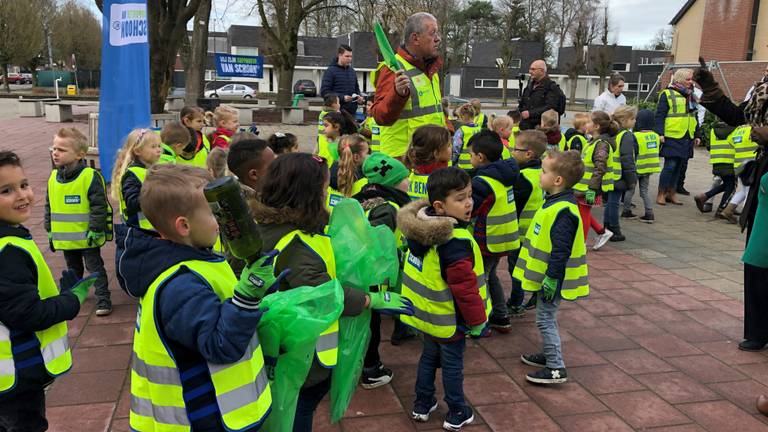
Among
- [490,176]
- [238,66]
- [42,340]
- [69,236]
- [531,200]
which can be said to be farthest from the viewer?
[238,66]

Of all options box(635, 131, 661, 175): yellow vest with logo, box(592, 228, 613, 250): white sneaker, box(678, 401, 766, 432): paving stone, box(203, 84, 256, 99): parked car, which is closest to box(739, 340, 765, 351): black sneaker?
box(678, 401, 766, 432): paving stone

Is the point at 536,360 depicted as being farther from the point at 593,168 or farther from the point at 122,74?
the point at 122,74

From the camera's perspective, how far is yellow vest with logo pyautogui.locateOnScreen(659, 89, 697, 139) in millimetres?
9398

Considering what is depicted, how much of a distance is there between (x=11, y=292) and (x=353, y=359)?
1380mm

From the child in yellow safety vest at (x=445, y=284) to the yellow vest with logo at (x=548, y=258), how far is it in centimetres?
69

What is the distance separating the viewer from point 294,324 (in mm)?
1994

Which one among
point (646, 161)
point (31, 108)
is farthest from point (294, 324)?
point (31, 108)

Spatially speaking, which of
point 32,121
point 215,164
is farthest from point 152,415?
point 32,121

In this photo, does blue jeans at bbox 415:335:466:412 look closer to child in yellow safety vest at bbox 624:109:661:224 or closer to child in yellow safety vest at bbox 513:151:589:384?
child in yellow safety vest at bbox 513:151:589:384

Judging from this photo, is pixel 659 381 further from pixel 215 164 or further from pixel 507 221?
pixel 215 164

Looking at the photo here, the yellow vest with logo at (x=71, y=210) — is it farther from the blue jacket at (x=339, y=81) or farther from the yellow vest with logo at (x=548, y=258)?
the blue jacket at (x=339, y=81)

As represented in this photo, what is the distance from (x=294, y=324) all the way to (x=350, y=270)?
60cm

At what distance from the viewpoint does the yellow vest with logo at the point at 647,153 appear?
8648mm

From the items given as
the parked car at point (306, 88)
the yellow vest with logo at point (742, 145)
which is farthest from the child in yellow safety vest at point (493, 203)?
the parked car at point (306, 88)
